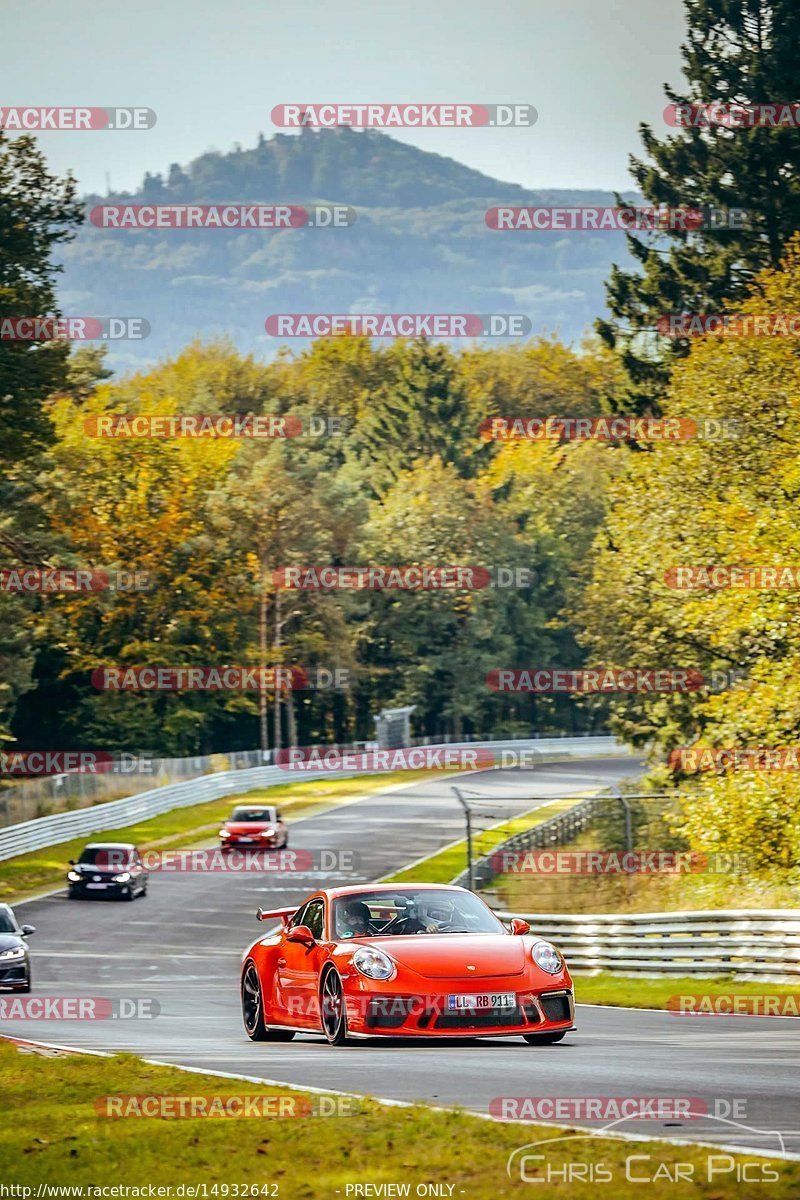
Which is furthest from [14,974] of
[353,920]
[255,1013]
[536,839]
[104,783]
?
[104,783]

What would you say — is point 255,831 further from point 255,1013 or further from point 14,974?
point 255,1013

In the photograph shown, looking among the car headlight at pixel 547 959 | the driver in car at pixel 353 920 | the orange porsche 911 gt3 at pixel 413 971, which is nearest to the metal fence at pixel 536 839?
the orange porsche 911 gt3 at pixel 413 971

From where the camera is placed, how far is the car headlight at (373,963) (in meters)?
13.8

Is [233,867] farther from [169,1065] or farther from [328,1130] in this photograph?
[328,1130]

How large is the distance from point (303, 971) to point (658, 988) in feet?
32.7

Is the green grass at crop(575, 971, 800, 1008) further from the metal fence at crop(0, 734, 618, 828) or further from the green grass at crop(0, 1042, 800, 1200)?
the metal fence at crop(0, 734, 618, 828)

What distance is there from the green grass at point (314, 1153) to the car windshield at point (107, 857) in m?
30.2

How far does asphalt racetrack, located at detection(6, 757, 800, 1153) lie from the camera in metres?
11.1

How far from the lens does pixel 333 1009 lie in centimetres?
1445

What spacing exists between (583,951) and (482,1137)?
17.8 metres

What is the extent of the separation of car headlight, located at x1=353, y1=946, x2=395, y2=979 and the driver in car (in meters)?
0.65

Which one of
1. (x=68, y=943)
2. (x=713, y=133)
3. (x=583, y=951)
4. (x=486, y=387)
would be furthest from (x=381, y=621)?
(x=583, y=951)

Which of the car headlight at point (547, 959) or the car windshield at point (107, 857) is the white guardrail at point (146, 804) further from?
the car headlight at point (547, 959)

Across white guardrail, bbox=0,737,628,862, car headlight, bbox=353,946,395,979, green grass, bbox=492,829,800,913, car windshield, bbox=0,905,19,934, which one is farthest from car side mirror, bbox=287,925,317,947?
white guardrail, bbox=0,737,628,862
